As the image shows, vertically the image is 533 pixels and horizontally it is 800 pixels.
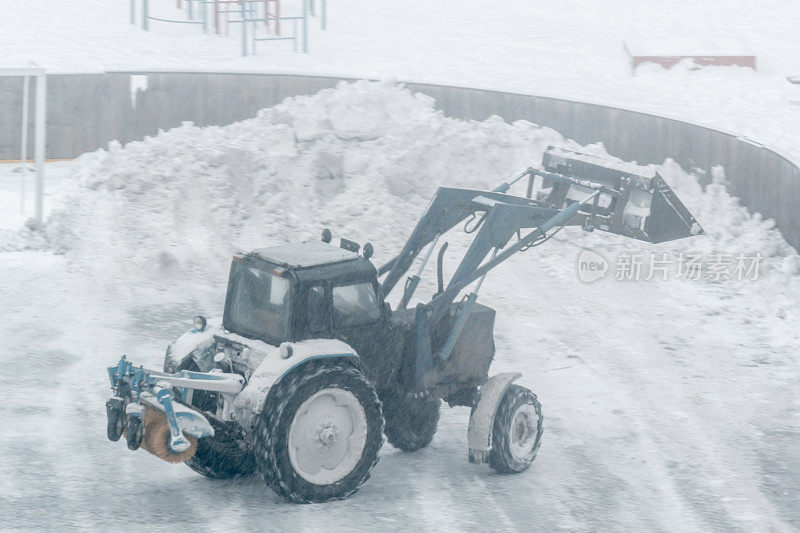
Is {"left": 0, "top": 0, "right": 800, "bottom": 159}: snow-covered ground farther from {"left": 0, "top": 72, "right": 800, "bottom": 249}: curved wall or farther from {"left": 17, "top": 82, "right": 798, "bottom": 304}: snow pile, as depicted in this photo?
{"left": 17, "top": 82, "right": 798, "bottom": 304}: snow pile

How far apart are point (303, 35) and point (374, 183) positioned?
10.5 meters

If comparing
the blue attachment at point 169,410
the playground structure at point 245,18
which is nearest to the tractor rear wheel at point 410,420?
the blue attachment at point 169,410

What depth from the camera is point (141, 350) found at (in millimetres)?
12289

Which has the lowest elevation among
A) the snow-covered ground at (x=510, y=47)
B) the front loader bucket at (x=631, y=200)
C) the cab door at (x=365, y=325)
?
the cab door at (x=365, y=325)

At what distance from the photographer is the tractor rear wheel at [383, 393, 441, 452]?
8.95 m

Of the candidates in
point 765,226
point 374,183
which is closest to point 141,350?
point 374,183

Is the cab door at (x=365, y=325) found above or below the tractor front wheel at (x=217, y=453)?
above

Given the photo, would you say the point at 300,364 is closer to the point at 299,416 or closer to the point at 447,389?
the point at 299,416

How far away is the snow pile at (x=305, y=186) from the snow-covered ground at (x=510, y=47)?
14.5ft

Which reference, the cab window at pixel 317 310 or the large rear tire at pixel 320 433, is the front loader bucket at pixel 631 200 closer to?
the cab window at pixel 317 310

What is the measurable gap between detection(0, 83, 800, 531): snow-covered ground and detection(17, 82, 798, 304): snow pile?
0.03 metres

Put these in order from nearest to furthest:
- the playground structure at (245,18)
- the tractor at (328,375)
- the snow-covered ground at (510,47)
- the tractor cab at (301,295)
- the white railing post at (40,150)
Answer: the tractor at (328,375), the tractor cab at (301,295), the white railing post at (40,150), the snow-covered ground at (510,47), the playground structure at (245,18)

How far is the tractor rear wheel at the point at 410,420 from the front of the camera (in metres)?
8.95

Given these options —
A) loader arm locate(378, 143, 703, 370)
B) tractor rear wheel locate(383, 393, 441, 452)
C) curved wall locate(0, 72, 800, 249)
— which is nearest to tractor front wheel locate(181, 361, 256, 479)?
tractor rear wheel locate(383, 393, 441, 452)
